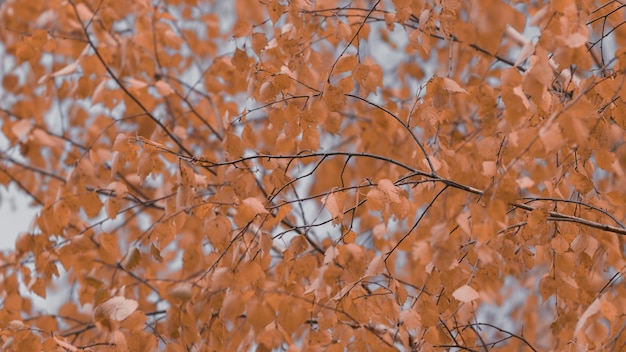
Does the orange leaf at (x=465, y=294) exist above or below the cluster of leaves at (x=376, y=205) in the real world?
below

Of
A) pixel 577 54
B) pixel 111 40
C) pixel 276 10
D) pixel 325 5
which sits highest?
pixel 111 40

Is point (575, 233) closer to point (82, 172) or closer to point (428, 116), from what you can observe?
point (428, 116)

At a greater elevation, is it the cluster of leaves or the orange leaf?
the cluster of leaves

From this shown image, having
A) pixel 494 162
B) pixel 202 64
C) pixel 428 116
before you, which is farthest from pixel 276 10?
pixel 202 64

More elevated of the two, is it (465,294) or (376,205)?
(376,205)

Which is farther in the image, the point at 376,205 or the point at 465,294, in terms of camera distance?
the point at 376,205

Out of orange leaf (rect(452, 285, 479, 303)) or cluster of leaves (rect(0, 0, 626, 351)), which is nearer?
cluster of leaves (rect(0, 0, 626, 351))

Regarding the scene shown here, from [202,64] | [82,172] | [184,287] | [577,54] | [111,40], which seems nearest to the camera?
[577,54]

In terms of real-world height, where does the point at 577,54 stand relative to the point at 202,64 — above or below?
below

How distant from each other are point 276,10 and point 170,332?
688 millimetres

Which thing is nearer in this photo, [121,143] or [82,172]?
[121,143]

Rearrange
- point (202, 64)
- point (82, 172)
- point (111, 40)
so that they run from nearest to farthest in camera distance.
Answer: point (82, 172), point (111, 40), point (202, 64)

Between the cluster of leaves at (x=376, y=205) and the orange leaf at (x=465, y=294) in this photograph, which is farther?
the orange leaf at (x=465, y=294)

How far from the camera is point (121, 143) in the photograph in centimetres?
178
